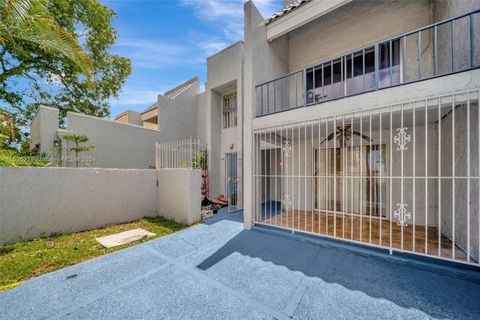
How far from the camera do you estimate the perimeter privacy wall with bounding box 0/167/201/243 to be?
5.07 meters

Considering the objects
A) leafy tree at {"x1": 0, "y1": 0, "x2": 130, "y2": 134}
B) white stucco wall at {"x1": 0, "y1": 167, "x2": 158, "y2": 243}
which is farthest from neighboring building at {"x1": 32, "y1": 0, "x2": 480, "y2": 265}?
leafy tree at {"x1": 0, "y1": 0, "x2": 130, "y2": 134}

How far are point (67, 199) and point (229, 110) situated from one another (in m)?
8.26

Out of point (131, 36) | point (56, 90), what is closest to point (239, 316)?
point (131, 36)

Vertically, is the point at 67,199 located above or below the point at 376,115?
below

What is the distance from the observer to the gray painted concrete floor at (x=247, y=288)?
2.65 m

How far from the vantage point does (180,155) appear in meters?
7.52

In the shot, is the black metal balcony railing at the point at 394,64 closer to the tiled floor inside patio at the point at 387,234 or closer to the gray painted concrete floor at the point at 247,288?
the tiled floor inside patio at the point at 387,234

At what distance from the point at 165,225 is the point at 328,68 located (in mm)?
8692

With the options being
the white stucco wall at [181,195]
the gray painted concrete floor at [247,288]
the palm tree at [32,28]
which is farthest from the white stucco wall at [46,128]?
the gray painted concrete floor at [247,288]

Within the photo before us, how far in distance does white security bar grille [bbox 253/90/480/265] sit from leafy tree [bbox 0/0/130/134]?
14219 mm

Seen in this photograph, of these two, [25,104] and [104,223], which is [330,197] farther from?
[25,104]

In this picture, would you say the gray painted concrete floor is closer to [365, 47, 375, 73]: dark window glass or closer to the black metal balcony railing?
the black metal balcony railing

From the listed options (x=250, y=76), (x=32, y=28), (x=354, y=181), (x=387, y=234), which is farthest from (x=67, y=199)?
(x=354, y=181)

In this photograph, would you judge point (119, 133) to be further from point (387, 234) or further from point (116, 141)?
point (387, 234)
